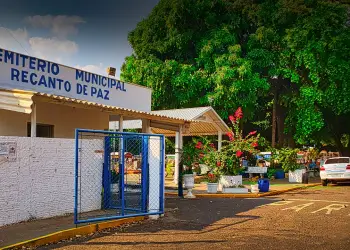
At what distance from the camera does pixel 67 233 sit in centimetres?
943

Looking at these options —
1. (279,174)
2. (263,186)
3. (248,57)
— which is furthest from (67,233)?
(248,57)

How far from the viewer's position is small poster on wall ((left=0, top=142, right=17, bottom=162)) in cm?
1023

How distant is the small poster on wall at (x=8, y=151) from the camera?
10227mm

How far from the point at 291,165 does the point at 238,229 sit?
15509mm

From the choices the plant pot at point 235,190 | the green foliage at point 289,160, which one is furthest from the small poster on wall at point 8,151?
the green foliage at point 289,160

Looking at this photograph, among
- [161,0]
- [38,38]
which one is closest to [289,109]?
[161,0]

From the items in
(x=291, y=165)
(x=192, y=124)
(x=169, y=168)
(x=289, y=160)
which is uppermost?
(x=192, y=124)

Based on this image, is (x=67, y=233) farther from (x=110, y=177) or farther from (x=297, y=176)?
(x=297, y=176)

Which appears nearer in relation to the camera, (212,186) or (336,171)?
(212,186)

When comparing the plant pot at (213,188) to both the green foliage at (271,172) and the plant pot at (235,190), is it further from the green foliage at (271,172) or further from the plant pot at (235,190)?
the green foliage at (271,172)

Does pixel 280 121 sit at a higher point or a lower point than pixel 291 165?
higher

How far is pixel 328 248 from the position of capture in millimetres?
8258

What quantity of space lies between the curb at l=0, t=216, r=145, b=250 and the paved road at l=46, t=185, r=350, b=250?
286 millimetres

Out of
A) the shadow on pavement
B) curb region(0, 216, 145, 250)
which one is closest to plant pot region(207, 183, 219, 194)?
the shadow on pavement
